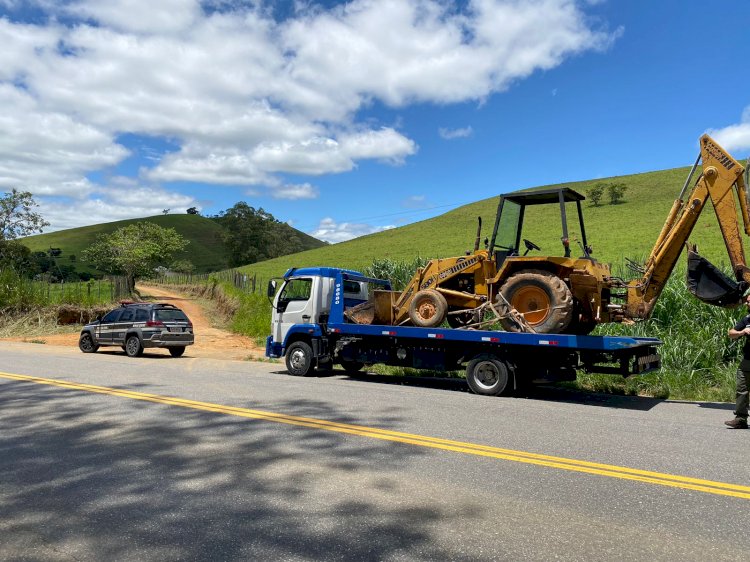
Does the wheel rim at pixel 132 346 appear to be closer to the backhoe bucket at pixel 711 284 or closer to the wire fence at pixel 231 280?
the wire fence at pixel 231 280

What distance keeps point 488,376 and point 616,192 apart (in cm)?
6968

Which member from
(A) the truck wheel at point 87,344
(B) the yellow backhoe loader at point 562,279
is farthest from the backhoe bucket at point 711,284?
(A) the truck wheel at point 87,344

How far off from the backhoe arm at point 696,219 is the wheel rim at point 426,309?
347cm

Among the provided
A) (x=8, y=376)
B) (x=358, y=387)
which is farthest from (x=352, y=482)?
(x=8, y=376)

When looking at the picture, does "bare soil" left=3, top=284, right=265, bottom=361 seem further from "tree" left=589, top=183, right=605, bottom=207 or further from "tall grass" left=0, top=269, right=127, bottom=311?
"tree" left=589, top=183, right=605, bottom=207

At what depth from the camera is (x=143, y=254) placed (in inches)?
1996

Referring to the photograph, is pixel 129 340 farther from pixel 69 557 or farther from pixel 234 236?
pixel 234 236

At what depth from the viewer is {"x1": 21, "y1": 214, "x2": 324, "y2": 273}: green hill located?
13244 centimetres

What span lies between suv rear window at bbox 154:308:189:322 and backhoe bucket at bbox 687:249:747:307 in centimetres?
1377

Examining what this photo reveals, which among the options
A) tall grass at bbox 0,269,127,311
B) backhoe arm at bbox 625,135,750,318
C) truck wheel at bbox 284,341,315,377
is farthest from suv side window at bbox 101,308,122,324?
backhoe arm at bbox 625,135,750,318

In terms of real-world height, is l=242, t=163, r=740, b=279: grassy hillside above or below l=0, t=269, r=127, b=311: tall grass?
above

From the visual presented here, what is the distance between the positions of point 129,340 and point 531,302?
12.6m

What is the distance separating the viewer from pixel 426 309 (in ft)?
37.9

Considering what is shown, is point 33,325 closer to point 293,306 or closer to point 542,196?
point 293,306
